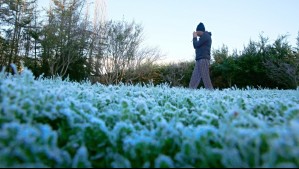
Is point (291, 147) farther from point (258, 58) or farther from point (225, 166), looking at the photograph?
point (258, 58)

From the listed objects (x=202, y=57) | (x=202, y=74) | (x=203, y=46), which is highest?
(x=203, y=46)

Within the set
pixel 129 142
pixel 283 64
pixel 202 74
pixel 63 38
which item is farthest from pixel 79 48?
pixel 129 142

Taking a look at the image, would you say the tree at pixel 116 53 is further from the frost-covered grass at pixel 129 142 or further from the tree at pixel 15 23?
the frost-covered grass at pixel 129 142

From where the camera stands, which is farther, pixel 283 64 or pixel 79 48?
pixel 79 48

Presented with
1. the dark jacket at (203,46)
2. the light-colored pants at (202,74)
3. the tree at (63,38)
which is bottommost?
the light-colored pants at (202,74)

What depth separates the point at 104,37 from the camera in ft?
66.3

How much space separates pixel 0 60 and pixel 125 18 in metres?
8.88

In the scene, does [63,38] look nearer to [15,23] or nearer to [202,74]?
[15,23]

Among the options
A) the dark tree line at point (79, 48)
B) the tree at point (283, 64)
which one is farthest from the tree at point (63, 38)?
the tree at point (283, 64)

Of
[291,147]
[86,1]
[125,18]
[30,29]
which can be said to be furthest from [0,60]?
[291,147]

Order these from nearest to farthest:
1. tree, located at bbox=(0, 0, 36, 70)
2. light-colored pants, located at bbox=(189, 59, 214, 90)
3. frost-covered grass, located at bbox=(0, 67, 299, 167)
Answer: frost-covered grass, located at bbox=(0, 67, 299, 167) < light-colored pants, located at bbox=(189, 59, 214, 90) < tree, located at bbox=(0, 0, 36, 70)

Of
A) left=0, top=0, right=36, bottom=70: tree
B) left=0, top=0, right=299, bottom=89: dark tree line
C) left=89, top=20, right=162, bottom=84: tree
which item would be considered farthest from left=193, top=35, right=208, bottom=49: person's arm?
left=0, top=0, right=36, bottom=70: tree

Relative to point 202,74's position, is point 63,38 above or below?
above

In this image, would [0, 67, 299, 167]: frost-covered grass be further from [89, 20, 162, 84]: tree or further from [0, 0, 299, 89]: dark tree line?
[89, 20, 162, 84]: tree
